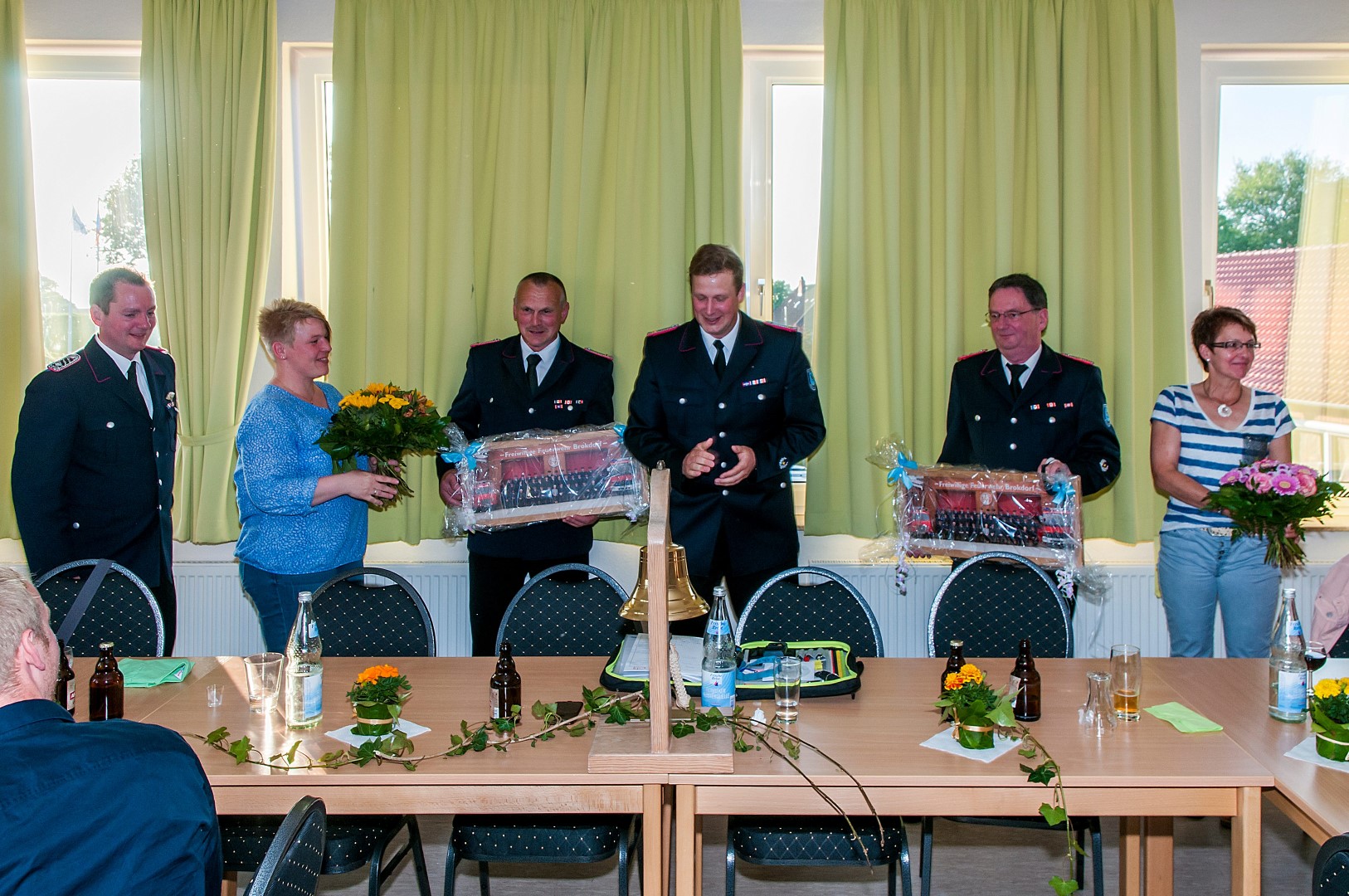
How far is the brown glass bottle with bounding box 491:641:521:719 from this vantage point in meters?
2.80

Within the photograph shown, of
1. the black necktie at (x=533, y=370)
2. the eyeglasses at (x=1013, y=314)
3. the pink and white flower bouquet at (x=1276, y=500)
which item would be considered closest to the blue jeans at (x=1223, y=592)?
the pink and white flower bouquet at (x=1276, y=500)

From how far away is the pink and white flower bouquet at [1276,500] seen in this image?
11.9 feet

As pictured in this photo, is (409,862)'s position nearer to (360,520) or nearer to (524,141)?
(360,520)

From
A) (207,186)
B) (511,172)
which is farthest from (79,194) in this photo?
(511,172)

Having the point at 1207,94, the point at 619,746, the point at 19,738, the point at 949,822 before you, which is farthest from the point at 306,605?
the point at 1207,94

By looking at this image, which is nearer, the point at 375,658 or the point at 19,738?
the point at 19,738

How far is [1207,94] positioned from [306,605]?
15.4ft

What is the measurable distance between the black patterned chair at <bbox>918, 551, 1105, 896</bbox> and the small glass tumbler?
0.90 metres

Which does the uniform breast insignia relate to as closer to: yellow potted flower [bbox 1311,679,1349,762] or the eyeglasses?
the eyeglasses

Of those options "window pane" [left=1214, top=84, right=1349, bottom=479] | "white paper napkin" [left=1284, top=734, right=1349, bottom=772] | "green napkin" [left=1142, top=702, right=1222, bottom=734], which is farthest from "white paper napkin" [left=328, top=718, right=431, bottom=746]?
"window pane" [left=1214, top=84, right=1349, bottom=479]

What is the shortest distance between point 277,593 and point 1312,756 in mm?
3258

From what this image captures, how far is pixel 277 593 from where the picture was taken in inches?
154

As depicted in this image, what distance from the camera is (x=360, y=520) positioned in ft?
13.4

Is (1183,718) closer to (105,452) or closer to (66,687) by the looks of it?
(66,687)
